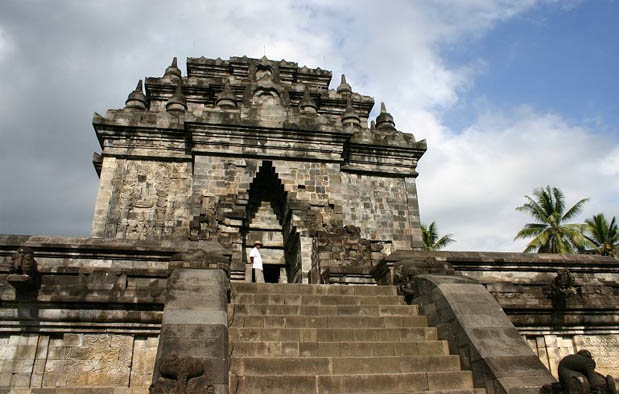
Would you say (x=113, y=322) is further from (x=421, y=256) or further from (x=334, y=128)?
(x=334, y=128)

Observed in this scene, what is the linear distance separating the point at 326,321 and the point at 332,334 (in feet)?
1.30

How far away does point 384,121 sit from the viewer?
19.1m

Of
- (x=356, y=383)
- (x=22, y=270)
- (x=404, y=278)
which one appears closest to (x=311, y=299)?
(x=404, y=278)

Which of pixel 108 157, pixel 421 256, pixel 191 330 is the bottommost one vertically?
pixel 191 330

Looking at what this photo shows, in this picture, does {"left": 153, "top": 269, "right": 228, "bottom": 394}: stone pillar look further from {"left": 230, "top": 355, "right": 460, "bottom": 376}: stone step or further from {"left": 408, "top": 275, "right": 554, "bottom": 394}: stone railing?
{"left": 408, "top": 275, "right": 554, "bottom": 394}: stone railing

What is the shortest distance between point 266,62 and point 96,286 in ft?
52.2

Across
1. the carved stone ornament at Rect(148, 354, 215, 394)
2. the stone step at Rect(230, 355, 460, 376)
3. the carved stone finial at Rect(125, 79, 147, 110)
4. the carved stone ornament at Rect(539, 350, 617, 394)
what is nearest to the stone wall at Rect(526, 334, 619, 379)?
the stone step at Rect(230, 355, 460, 376)

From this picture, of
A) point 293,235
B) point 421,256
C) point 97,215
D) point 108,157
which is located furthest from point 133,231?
point 421,256

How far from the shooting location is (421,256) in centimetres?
981

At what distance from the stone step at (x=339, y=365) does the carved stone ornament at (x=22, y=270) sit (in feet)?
11.0

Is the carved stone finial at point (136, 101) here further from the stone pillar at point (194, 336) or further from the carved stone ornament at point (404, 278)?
the carved stone ornament at point (404, 278)

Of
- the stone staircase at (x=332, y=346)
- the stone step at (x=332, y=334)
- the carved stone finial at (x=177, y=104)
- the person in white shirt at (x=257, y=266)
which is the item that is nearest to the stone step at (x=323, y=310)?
the stone staircase at (x=332, y=346)

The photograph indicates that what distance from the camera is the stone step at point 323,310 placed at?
765 centimetres

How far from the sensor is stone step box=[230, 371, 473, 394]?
5832 millimetres
